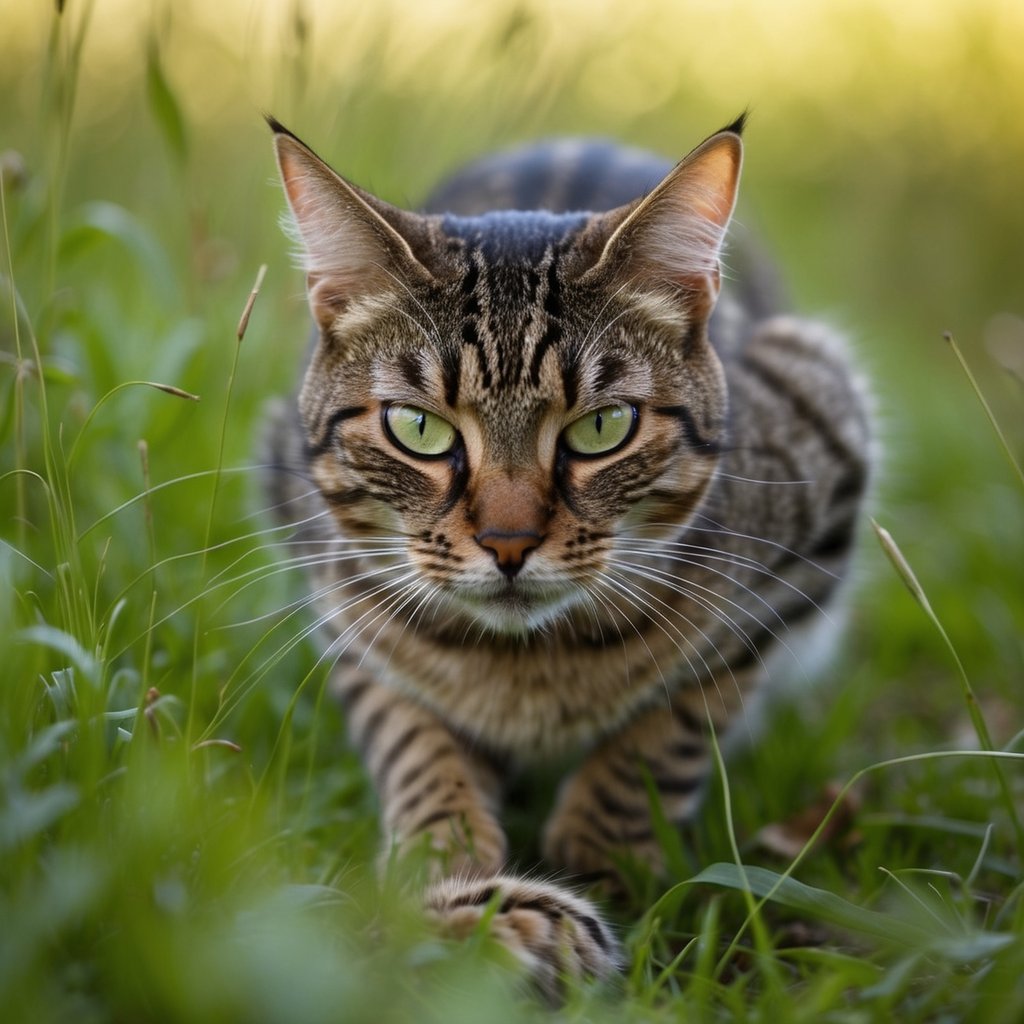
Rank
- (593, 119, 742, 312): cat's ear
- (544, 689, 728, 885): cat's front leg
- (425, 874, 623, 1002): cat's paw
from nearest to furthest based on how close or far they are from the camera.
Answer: (425, 874, 623, 1002): cat's paw < (593, 119, 742, 312): cat's ear < (544, 689, 728, 885): cat's front leg

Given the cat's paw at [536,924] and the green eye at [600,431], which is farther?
the green eye at [600,431]

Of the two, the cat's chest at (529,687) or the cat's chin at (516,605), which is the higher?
the cat's chin at (516,605)

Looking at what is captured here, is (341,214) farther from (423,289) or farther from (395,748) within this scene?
(395,748)

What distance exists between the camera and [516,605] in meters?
1.63

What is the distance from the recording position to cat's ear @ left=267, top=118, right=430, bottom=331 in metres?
1.63

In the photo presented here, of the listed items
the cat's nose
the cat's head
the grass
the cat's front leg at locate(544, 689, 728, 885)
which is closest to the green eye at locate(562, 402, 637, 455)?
the cat's head

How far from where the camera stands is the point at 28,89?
2.95 meters

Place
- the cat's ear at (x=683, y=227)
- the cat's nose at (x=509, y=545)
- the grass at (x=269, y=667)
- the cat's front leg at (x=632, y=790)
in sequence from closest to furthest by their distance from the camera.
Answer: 1. the grass at (x=269, y=667)
2. the cat's nose at (x=509, y=545)
3. the cat's ear at (x=683, y=227)
4. the cat's front leg at (x=632, y=790)

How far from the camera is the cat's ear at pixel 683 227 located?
1.63m

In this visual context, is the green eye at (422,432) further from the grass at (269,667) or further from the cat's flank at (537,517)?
the grass at (269,667)

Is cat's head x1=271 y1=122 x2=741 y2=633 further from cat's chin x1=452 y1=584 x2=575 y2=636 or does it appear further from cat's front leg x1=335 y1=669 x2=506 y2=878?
cat's front leg x1=335 y1=669 x2=506 y2=878

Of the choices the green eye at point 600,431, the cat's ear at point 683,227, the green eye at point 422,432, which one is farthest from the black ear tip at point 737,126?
the green eye at point 422,432

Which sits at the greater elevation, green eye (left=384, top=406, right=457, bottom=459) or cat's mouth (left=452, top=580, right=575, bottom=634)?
green eye (left=384, top=406, right=457, bottom=459)

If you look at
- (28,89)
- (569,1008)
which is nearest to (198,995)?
(569,1008)
